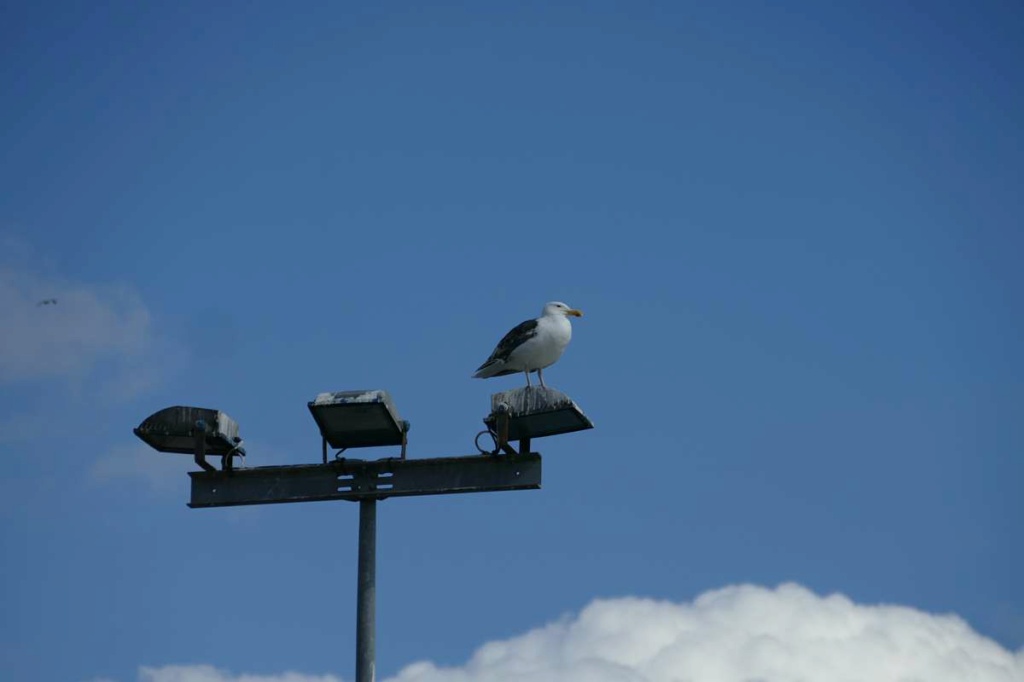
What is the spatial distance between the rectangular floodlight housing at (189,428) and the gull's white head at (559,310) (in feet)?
24.5

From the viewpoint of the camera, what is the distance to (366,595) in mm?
10047

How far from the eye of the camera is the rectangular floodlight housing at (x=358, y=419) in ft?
33.4

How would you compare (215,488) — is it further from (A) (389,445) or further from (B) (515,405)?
(B) (515,405)

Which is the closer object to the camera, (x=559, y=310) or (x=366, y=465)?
(x=366, y=465)

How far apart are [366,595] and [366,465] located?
86cm

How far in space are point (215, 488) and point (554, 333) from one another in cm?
703

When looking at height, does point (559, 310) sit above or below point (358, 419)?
above

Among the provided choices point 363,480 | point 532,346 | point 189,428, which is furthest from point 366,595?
point 532,346

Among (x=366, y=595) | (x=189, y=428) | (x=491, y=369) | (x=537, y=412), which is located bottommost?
(x=366, y=595)

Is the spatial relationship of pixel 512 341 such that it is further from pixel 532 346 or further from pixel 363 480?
pixel 363 480

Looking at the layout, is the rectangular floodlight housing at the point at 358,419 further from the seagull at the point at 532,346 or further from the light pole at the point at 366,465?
the seagull at the point at 532,346

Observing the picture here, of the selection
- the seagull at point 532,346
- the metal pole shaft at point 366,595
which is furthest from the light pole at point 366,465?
the seagull at point 532,346

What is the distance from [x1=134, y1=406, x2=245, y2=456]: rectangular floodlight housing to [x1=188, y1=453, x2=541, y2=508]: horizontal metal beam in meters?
0.25

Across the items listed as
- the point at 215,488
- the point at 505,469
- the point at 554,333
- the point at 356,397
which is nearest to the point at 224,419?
the point at 215,488
